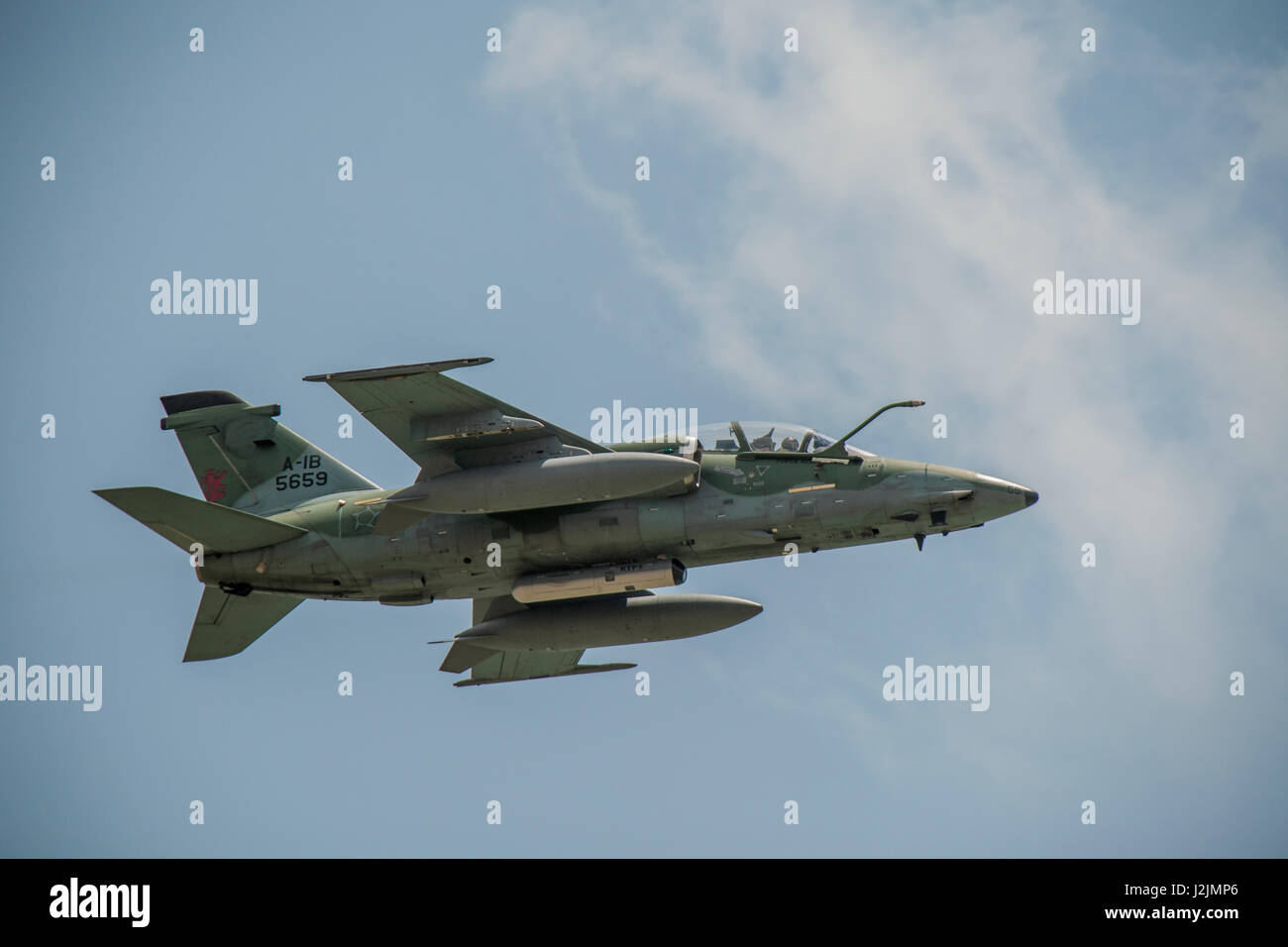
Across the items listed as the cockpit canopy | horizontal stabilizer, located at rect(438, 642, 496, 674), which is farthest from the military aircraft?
horizontal stabilizer, located at rect(438, 642, 496, 674)

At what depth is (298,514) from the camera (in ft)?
106

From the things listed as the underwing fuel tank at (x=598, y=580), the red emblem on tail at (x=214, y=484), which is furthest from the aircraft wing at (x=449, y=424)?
the red emblem on tail at (x=214, y=484)

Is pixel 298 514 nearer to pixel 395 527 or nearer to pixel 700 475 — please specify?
pixel 395 527

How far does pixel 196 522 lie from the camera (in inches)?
1225

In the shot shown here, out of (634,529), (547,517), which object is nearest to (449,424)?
(547,517)

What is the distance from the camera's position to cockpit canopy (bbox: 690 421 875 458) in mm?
30328

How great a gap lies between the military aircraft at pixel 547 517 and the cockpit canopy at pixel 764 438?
0.08ft

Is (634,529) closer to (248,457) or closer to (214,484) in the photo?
(248,457)

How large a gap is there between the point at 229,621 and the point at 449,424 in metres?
6.78
